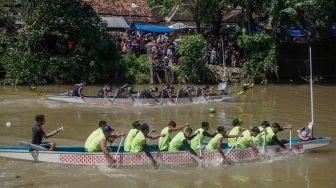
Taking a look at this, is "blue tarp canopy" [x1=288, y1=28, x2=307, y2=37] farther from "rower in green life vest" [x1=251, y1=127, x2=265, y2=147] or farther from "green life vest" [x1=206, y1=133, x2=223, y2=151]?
"green life vest" [x1=206, y1=133, x2=223, y2=151]

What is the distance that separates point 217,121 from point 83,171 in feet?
32.8

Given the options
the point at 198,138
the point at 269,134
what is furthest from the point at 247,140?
the point at 198,138

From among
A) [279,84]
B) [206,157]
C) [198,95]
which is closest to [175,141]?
[206,157]

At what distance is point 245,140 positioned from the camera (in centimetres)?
1596

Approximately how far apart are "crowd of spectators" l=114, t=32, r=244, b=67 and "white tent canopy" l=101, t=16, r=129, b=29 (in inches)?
42.1

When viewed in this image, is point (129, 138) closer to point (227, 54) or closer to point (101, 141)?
point (101, 141)

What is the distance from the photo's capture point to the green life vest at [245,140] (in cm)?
1595

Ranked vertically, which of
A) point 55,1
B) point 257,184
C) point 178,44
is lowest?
point 257,184

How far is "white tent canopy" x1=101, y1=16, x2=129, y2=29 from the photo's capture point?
130 ft

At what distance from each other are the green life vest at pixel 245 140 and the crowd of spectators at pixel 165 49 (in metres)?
20.1

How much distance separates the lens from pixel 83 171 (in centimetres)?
1427

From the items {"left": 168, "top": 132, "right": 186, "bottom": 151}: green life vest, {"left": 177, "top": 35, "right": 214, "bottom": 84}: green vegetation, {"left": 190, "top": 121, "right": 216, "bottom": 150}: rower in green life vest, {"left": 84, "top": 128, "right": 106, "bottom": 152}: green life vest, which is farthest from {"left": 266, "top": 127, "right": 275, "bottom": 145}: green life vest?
{"left": 177, "top": 35, "right": 214, "bottom": 84}: green vegetation

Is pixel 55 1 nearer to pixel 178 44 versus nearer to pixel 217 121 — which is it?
pixel 178 44

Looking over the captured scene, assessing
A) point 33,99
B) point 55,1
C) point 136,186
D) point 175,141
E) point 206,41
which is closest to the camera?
point 136,186
